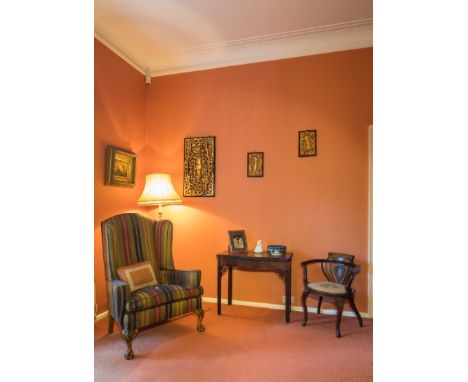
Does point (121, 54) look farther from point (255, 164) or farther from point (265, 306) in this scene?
point (265, 306)

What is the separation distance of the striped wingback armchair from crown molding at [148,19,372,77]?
215 centimetres

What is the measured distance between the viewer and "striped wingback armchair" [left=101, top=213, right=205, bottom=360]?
255 cm

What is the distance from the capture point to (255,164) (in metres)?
3.87

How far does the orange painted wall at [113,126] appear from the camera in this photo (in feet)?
11.1

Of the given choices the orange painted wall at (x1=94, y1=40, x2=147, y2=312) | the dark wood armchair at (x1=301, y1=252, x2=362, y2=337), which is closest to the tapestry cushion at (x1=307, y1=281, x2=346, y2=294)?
the dark wood armchair at (x1=301, y1=252, x2=362, y2=337)

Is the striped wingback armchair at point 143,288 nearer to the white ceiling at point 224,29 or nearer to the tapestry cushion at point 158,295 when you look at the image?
the tapestry cushion at point 158,295

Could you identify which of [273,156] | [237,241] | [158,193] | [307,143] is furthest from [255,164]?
[158,193]
